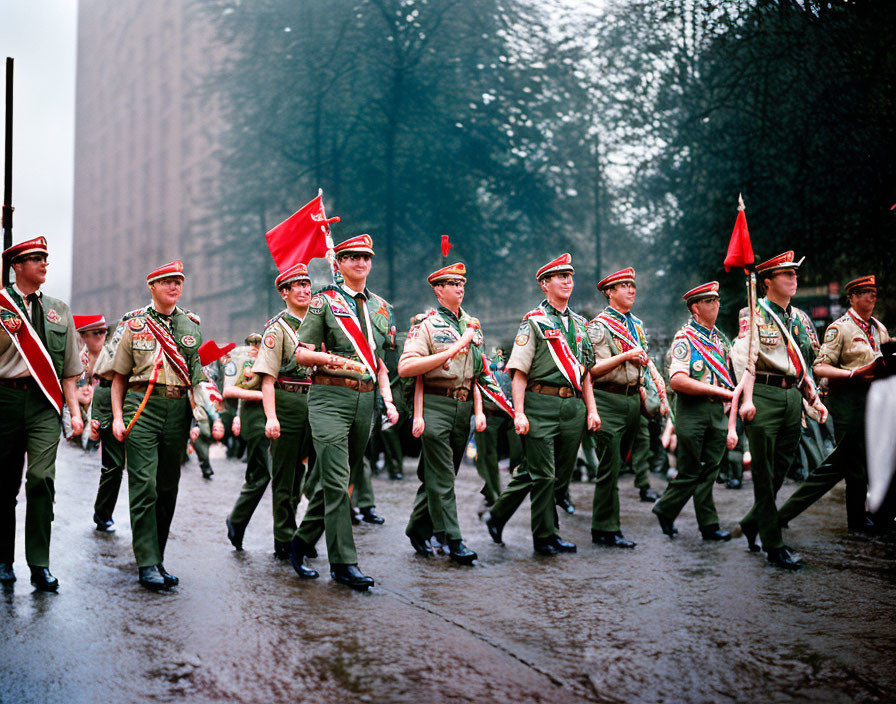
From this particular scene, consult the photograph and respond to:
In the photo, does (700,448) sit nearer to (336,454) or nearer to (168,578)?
(336,454)

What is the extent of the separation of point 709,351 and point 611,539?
172cm

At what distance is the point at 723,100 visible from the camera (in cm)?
1852

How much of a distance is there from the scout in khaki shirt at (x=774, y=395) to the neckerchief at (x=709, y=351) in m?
0.64

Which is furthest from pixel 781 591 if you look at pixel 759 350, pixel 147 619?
pixel 147 619

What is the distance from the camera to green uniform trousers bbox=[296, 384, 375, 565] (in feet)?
19.7

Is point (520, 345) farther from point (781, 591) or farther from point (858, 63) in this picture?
point (858, 63)

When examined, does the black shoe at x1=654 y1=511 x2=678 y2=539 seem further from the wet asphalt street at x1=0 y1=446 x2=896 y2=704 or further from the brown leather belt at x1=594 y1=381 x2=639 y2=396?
the brown leather belt at x1=594 y1=381 x2=639 y2=396

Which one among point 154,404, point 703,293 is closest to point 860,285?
point 703,293

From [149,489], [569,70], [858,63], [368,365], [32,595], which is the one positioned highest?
[569,70]

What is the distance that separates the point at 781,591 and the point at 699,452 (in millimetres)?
2040

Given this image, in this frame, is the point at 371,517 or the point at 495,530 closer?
the point at 495,530

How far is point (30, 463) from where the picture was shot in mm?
6023

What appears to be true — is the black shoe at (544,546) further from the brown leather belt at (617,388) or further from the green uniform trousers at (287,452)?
the green uniform trousers at (287,452)

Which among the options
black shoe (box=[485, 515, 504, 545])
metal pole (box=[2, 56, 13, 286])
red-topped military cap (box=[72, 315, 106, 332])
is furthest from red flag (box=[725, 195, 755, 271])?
red-topped military cap (box=[72, 315, 106, 332])
